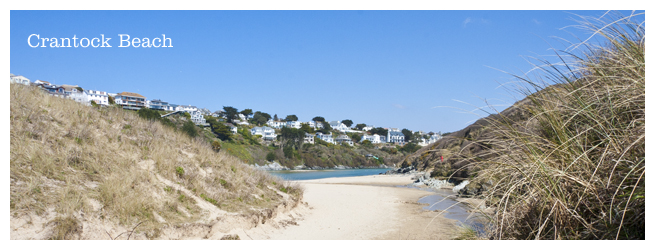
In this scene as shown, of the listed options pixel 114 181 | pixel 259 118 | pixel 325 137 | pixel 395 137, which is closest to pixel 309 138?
pixel 325 137

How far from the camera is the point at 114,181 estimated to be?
285 inches

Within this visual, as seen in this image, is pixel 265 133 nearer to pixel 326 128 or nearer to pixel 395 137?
pixel 326 128

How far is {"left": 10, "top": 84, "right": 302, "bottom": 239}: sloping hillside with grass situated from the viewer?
599 cm

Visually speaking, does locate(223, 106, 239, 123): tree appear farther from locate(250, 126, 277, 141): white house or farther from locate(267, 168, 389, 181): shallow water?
locate(267, 168, 389, 181): shallow water

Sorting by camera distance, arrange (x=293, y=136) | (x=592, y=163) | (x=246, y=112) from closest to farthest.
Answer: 1. (x=592, y=163)
2. (x=293, y=136)
3. (x=246, y=112)

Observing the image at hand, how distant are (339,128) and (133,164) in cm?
13488

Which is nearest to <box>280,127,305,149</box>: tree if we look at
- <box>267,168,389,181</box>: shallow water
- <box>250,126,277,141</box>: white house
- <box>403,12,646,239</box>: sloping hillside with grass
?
<box>250,126,277,141</box>: white house

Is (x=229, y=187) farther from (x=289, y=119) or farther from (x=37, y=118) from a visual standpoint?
(x=289, y=119)

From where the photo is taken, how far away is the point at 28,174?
6582 millimetres

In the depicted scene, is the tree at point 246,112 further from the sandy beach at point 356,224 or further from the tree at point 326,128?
the sandy beach at point 356,224

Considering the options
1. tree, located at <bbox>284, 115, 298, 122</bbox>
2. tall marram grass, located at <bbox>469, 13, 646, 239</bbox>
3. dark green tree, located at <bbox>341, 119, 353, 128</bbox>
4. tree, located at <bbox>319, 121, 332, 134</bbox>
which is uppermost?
tree, located at <bbox>284, 115, 298, 122</bbox>

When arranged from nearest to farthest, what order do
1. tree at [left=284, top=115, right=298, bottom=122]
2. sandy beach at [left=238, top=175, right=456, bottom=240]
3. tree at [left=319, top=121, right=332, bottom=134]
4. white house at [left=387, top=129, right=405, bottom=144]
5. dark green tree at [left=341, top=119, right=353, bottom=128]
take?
sandy beach at [left=238, top=175, right=456, bottom=240] → tree at [left=319, top=121, right=332, bottom=134] → white house at [left=387, top=129, right=405, bottom=144] → tree at [left=284, top=115, right=298, bottom=122] → dark green tree at [left=341, top=119, right=353, bottom=128]
